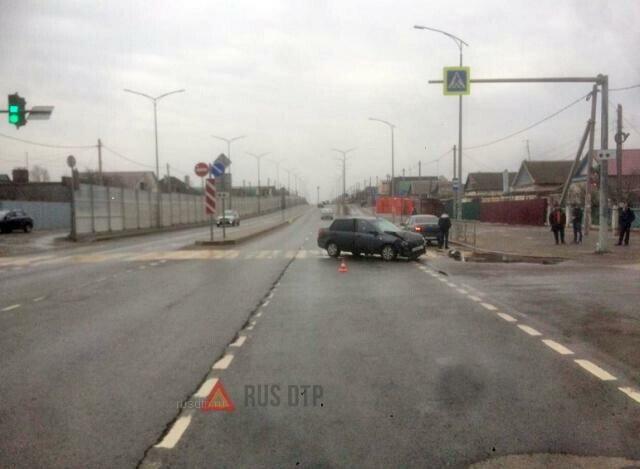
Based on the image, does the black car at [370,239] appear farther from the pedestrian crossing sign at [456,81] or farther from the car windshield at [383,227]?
the pedestrian crossing sign at [456,81]

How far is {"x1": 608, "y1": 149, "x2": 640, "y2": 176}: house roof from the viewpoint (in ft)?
179

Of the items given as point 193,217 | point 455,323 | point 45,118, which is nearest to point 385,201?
point 193,217

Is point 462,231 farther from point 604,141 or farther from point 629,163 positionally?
point 629,163

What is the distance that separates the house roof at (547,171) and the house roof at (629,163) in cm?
1221

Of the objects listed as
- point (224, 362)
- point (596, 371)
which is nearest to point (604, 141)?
point (596, 371)

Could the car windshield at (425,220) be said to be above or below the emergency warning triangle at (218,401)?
above

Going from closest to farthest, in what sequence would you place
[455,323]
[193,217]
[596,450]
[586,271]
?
[596,450] < [455,323] < [586,271] < [193,217]

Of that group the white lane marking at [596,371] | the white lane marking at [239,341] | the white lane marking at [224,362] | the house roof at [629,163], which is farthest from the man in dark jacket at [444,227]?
the house roof at [629,163]

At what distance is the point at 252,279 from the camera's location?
55.4 feet

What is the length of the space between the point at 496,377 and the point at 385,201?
90405mm

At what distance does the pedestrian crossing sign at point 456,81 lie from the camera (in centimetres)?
2014

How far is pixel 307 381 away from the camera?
673cm

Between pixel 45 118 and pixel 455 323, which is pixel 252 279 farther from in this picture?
pixel 45 118

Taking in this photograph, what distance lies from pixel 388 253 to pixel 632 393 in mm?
16582
